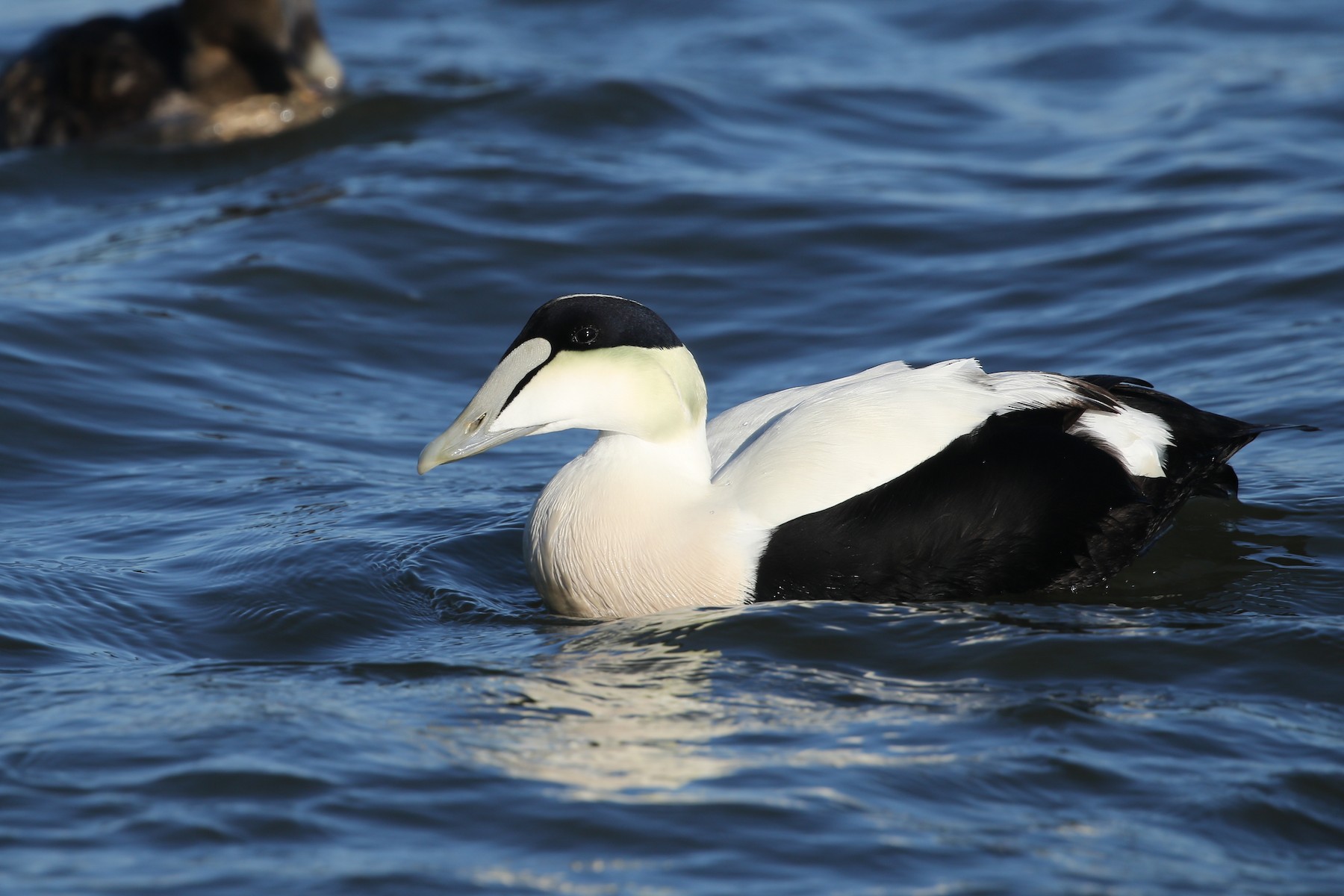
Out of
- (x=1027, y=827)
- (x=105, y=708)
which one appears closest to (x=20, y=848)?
(x=105, y=708)

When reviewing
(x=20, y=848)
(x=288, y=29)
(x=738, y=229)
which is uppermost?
(x=288, y=29)

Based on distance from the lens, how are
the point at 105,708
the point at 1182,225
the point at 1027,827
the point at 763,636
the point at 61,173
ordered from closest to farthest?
the point at 1027,827 < the point at 105,708 < the point at 763,636 < the point at 1182,225 < the point at 61,173

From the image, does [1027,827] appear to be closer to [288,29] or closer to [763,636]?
[763,636]

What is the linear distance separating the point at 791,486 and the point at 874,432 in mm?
226

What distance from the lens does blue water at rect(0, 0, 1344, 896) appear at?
→ 290 centimetres

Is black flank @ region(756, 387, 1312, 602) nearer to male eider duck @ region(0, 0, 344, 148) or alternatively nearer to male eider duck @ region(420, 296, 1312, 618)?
male eider duck @ region(420, 296, 1312, 618)

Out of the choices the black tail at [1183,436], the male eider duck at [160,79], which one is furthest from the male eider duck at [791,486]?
the male eider duck at [160,79]

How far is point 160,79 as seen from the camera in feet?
27.0

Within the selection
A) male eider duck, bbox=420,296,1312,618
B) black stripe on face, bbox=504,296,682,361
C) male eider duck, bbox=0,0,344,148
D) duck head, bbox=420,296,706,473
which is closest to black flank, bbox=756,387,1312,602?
male eider duck, bbox=420,296,1312,618

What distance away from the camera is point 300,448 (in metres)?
5.38

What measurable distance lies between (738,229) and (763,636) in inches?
164

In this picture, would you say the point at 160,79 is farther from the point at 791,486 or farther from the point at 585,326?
the point at 791,486

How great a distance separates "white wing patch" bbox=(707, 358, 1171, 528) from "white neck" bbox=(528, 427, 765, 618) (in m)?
0.08

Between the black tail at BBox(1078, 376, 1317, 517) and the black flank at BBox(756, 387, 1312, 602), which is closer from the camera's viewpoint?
the black flank at BBox(756, 387, 1312, 602)
